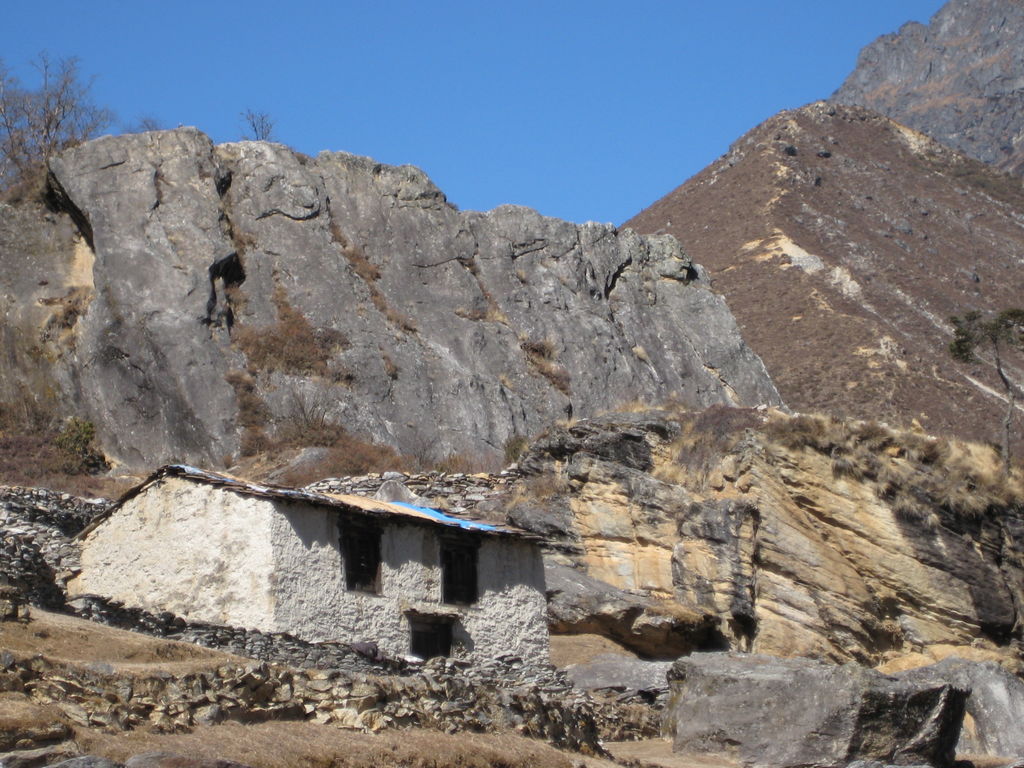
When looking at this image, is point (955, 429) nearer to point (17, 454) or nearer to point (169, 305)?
point (169, 305)

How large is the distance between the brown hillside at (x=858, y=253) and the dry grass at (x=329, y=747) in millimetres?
49608

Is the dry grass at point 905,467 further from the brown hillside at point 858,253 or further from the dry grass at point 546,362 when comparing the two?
the brown hillside at point 858,253

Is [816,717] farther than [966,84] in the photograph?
No

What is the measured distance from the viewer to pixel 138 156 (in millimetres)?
41844

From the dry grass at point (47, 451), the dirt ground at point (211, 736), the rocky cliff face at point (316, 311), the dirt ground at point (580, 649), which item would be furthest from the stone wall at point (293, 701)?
the rocky cliff face at point (316, 311)

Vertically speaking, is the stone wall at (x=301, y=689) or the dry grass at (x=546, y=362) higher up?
the dry grass at (x=546, y=362)

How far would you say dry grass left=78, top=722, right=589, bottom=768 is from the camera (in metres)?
12.4

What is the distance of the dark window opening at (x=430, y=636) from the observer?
21.9m

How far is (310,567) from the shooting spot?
816 inches

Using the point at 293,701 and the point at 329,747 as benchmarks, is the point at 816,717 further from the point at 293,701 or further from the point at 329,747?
the point at 329,747

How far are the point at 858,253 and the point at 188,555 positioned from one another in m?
74.6

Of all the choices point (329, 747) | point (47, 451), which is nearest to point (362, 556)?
point (329, 747)

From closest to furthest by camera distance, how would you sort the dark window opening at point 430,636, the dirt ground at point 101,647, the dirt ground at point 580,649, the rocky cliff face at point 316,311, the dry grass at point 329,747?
the dry grass at point 329,747 < the dirt ground at point 101,647 < the dark window opening at point 430,636 < the dirt ground at point 580,649 < the rocky cliff face at point 316,311

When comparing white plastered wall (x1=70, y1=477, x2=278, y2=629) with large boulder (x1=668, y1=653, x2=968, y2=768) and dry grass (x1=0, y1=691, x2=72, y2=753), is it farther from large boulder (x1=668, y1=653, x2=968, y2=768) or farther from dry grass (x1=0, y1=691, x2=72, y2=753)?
dry grass (x1=0, y1=691, x2=72, y2=753)
